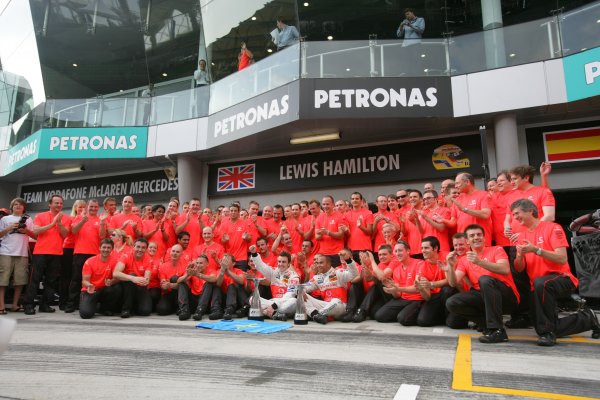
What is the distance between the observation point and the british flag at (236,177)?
11453 millimetres

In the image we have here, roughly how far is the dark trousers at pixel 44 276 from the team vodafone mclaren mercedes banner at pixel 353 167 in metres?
5.52

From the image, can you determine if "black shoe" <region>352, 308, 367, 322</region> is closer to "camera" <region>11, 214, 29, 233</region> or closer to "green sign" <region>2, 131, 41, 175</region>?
"camera" <region>11, 214, 29, 233</region>

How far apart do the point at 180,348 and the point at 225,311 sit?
2.19 meters

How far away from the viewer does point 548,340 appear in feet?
12.1

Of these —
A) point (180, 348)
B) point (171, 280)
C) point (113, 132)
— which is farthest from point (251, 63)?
point (180, 348)

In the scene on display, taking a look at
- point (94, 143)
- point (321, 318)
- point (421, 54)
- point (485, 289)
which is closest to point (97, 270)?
point (321, 318)

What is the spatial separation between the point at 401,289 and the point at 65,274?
20.6 ft

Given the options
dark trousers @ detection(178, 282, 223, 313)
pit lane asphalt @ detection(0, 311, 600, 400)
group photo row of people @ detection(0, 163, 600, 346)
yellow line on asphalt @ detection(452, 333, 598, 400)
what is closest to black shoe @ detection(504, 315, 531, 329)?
group photo row of people @ detection(0, 163, 600, 346)

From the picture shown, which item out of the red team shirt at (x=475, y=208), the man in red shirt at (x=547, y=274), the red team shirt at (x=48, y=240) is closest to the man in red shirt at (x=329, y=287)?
the red team shirt at (x=475, y=208)

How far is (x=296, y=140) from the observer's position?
32.9 ft

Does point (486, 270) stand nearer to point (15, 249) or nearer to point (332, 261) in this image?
point (332, 261)

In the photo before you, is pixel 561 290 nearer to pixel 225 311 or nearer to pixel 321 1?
pixel 225 311

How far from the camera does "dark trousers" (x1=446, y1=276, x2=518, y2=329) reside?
12.9 ft

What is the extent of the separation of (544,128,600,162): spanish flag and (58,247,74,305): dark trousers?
1011 cm
